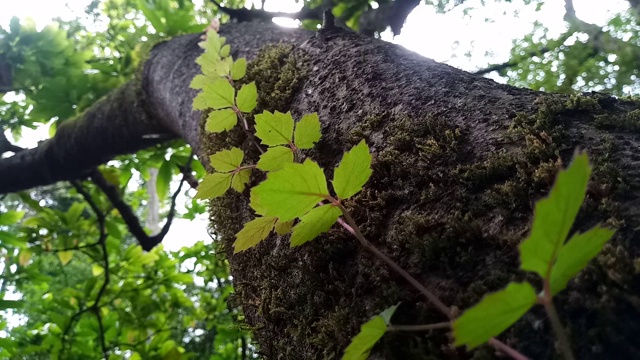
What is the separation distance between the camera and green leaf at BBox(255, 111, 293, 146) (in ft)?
1.79

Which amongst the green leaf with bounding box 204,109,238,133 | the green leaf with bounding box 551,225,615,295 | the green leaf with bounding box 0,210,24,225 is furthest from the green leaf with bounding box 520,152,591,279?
the green leaf with bounding box 0,210,24,225

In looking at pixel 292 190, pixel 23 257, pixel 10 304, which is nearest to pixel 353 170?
pixel 292 190

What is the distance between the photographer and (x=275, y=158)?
0.58 meters

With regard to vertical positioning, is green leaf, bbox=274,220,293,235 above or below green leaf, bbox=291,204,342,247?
above

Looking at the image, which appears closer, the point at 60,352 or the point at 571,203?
the point at 571,203

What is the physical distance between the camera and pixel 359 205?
1.82 ft

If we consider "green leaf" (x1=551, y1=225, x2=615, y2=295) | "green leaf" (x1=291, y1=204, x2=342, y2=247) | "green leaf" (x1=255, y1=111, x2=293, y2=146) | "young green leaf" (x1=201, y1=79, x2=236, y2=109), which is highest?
"young green leaf" (x1=201, y1=79, x2=236, y2=109)

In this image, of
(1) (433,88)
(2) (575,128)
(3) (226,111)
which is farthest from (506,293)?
(3) (226,111)

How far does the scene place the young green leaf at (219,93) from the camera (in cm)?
69

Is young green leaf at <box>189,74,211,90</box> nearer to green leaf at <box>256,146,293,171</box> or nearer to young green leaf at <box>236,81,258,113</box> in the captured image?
young green leaf at <box>236,81,258,113</box>

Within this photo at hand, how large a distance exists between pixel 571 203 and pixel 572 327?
0.45 feet

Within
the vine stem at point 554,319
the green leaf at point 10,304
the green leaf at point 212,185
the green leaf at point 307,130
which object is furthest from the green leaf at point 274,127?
the green leaf at point 10,304

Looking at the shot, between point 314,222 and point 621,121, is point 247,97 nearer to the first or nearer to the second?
point 314,222

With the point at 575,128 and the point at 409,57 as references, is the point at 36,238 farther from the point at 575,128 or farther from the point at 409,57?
the point at 575,128
